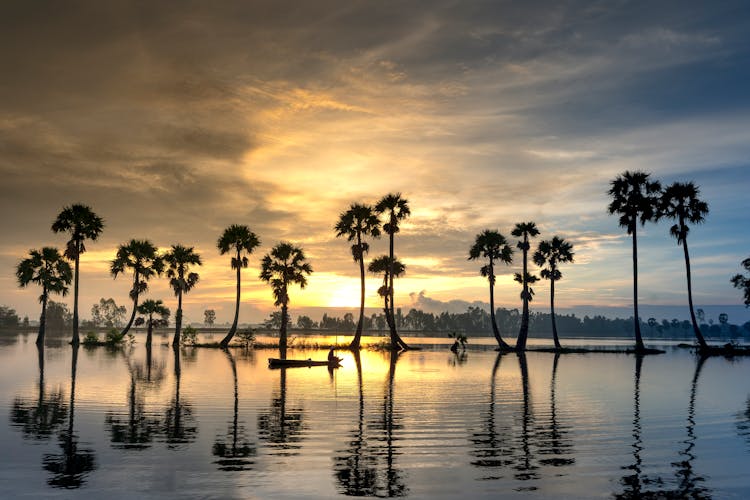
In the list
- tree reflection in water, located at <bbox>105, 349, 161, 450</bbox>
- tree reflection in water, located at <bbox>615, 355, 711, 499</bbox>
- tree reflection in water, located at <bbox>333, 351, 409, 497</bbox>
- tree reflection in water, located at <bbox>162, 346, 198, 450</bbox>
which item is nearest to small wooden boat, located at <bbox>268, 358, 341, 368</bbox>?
tree reflection in water, located at <bbox>162, 346, 198, 450</bbox>

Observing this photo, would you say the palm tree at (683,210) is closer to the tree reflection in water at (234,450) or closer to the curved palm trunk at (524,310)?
the curved palm trunk at (524,310)

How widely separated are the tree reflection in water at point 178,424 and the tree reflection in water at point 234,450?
1.02 m

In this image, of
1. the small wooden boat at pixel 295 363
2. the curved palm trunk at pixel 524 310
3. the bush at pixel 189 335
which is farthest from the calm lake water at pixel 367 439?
the bush at pixel 189 335

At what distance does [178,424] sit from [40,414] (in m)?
5.81

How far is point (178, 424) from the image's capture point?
20.8m

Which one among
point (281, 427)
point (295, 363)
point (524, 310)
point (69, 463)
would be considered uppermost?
point (524, 310)

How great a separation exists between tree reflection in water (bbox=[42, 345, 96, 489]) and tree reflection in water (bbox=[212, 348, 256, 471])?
304cm

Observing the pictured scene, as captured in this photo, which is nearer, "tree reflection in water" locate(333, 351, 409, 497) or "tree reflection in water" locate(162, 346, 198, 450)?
"tree reflection in water" locate(333, 351, 409, 497)

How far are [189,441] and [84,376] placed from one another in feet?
77.0

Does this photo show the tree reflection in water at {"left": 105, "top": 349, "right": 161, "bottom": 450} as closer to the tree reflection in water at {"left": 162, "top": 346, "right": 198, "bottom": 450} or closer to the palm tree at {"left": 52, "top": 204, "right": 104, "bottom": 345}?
the tree reflection in water at {"left": 162, "top": 346, "right": 198, "bottom": 450}

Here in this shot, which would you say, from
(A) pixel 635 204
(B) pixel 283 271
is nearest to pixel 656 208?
(A) pixel 635 204

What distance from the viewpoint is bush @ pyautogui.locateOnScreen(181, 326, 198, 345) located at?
87025 millimetres

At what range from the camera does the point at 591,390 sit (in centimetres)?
3353

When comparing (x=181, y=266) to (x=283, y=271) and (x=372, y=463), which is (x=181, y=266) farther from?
(x=372, y=463)
